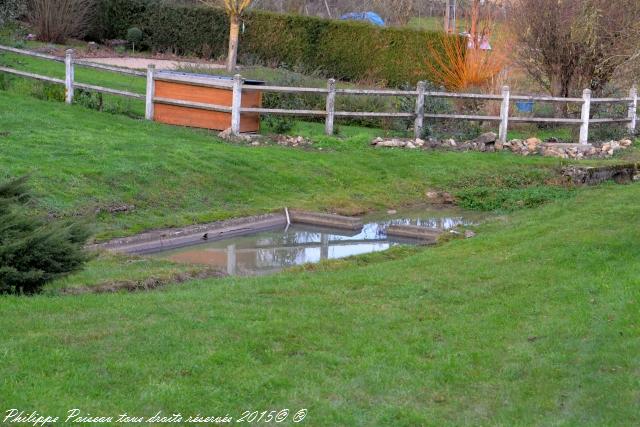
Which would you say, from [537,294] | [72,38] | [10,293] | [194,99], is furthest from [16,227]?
[72,38]

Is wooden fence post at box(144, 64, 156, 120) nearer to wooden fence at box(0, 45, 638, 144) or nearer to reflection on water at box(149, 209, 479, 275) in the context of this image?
wooden fence at box(0, 45, 638, 144)

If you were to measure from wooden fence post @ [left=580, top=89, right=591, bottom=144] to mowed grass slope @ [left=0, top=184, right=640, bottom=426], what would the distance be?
1265cm

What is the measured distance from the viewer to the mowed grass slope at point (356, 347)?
6137 millimetres

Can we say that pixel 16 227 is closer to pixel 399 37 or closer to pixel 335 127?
pixel 335 127

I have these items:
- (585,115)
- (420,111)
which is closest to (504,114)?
(420,111)

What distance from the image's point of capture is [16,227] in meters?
8.87

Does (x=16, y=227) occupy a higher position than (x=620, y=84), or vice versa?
(x=620, y=84)

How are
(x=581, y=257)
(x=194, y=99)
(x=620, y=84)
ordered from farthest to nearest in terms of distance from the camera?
1. (x=620, y=84)
2. (x=194, y=99)
3. (x=581, y=257)

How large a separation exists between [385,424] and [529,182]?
14.4m

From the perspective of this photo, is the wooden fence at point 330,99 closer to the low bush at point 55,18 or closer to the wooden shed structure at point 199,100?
the wooden shed structure at point 199,100

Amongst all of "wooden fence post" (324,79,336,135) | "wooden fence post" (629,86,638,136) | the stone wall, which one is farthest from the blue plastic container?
"wooden fence post" (324,79,336,135)

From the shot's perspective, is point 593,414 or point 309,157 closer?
point 593,414

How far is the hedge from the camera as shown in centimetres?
3659

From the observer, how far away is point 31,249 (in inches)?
344
